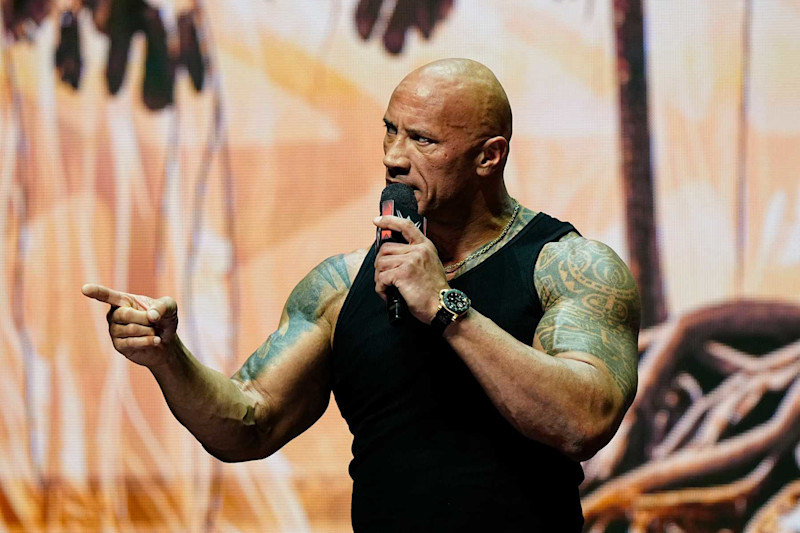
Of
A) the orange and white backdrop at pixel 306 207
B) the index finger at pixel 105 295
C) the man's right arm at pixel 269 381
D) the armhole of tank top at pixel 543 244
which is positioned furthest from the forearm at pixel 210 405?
the orange and white backdrop at pixel 306 207

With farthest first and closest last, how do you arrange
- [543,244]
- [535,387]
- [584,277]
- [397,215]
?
[543,244] → [584,277] → [397,215] → [535,387]

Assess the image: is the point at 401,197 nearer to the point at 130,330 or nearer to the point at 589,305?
the point at 589,305

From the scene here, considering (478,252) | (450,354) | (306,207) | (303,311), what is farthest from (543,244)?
(306,207)

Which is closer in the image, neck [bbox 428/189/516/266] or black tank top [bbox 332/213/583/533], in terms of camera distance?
black tank top [bbox 332/213/583/533]

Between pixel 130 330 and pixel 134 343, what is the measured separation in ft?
0.09

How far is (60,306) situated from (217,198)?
27.6 inches

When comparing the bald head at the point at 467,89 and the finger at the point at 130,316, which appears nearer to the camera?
the finger at the point at 130,316

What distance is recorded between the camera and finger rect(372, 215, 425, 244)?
190 cm

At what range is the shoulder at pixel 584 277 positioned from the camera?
2.09 metres

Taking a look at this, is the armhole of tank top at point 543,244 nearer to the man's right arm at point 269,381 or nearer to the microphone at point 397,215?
the microphone at point 397,215

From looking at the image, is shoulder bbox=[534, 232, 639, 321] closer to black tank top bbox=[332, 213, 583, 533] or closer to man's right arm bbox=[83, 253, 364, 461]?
black tank top bbox=[332, 213, 583, 533]

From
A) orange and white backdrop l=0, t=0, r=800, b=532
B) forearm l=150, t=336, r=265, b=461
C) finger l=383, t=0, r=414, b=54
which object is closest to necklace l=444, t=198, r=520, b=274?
forearm l=150, t=336, r=265, b=461

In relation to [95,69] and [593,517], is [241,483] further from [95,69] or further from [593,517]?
[95,69]

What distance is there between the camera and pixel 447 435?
208 cm
